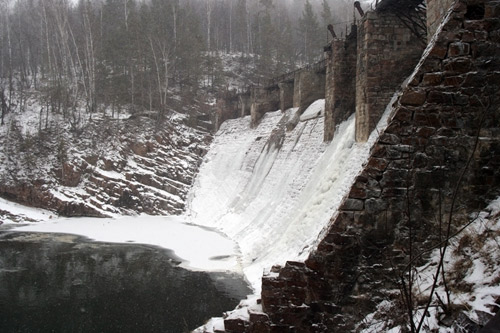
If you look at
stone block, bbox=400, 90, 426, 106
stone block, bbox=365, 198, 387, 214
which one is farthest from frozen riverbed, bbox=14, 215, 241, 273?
stone block, bbox=400, 90, 426, 106

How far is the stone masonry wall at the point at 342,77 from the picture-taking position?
17469mm

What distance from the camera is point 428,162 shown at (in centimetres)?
475

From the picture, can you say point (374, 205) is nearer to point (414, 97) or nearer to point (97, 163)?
point (414, 97)

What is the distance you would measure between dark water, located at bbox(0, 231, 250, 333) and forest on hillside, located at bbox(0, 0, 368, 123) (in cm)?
1941

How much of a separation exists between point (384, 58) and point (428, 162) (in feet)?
34.1

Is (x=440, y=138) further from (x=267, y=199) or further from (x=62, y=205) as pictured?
(x=62, y=205)

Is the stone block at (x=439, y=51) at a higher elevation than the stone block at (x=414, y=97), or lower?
higher

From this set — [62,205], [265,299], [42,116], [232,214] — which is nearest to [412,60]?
[265,299]

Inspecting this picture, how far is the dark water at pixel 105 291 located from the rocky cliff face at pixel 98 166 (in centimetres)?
863

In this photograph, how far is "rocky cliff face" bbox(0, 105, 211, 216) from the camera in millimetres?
27750

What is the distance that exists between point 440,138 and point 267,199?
55.9 ft

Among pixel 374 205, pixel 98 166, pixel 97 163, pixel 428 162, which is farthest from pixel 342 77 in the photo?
pixel 97 163

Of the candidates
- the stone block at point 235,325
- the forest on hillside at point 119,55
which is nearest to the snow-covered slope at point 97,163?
the forest on hillside at point 119,55

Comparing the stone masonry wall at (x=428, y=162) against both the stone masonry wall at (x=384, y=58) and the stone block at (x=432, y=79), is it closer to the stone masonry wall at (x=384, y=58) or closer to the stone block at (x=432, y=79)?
the stone block at (x=432, y=79)
